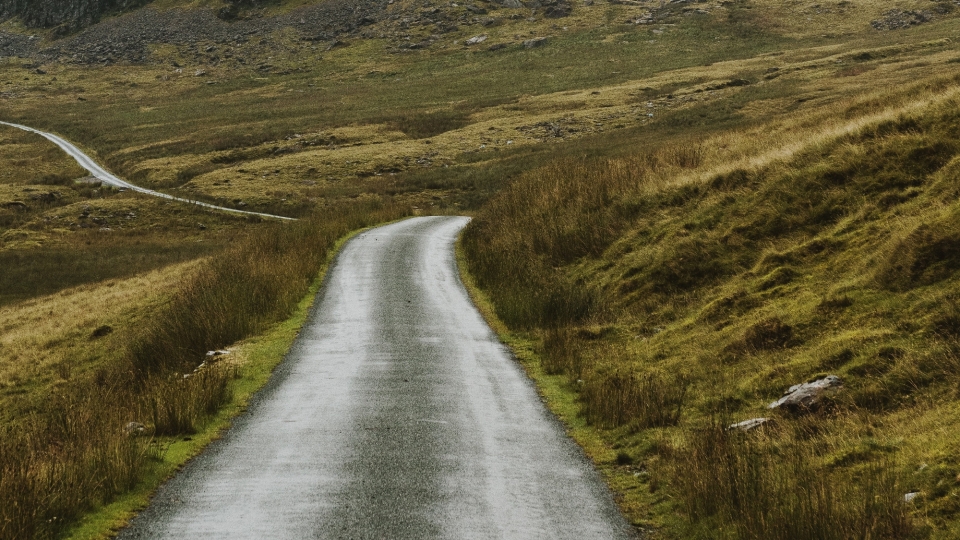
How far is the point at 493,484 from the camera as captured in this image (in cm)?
863

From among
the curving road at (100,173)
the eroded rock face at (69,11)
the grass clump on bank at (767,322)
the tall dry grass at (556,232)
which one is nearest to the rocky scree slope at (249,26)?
the eroded rock face at (69,11)

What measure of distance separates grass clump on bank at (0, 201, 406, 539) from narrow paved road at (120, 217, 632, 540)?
1.91 feet

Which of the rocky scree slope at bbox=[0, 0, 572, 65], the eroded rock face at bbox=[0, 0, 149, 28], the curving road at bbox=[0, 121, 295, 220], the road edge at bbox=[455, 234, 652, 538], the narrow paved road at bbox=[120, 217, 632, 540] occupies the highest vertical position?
the eroded rock face at bbox=[0, 0, 149, 28]

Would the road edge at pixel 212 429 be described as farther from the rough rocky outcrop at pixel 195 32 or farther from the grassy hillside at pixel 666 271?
the rough rocky outcrop at pixel 195 32

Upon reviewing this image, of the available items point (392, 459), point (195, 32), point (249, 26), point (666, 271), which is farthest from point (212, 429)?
point (195, 32)

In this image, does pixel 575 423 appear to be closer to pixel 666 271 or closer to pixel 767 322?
pixel 767 322

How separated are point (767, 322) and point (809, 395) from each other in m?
2.99

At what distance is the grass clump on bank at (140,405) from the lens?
24.2ft

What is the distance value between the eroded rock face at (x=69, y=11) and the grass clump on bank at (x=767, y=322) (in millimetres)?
179717

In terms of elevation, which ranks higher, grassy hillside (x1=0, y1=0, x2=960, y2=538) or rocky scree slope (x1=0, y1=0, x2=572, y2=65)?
rocky scree slope (x1=0, y1=0, x2=572, y2=65)

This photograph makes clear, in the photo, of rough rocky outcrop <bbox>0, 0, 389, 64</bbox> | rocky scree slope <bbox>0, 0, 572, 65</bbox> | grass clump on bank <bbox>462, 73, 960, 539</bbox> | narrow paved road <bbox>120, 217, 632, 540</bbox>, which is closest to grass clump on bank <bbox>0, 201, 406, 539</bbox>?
narrow paved road <bbox>120, 217, 632, 540</bbox>

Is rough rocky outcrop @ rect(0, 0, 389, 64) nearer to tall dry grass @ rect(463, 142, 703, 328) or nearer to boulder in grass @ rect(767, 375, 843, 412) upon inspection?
tall dry grass @ rect(463, 142, 703, 328)

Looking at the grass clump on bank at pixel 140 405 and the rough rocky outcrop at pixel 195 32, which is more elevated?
the rough rocky outcrop at pixel 195 32

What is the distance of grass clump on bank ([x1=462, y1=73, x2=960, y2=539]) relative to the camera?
722cm
